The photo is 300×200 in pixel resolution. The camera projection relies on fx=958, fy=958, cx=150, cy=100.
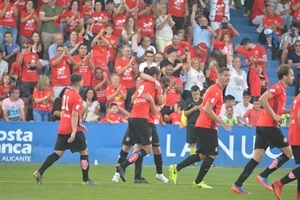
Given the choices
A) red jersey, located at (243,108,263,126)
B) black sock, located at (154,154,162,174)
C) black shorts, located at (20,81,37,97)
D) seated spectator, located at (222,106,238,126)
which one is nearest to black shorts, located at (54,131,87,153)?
black sock, located at (154,154,162,174)

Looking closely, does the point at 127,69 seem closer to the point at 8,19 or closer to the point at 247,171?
the point at 8,19

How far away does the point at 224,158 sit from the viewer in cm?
2562

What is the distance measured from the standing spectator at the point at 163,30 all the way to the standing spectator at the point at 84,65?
287 centimetres

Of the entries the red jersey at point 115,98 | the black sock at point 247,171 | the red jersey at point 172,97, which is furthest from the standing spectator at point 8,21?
the black sock at point 247,171

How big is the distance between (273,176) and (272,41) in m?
9.10

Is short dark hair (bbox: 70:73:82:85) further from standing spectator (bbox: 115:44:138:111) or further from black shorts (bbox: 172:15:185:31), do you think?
black shorts (bbox: 172:15:185:31)

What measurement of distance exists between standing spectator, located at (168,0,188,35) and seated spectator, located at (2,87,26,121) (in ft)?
21.3

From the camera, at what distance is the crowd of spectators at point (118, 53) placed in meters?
26.0

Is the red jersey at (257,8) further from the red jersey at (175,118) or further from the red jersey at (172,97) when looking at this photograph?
the red jersey at (175,118)

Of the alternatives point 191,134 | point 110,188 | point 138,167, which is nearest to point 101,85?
point 191,134

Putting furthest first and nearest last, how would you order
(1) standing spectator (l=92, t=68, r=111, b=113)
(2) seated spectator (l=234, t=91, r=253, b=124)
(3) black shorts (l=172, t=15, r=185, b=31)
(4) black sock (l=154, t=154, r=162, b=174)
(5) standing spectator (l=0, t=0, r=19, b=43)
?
(3) black shorts (l=172, t=15, r=185, b=31)
(5) standing spectator (l=0, t=0, r=19, b=43)
(1) standing spectator (l=92, t=68, r=111, b=113)
(2) seated spectator (l=234, t=91, r=253, b=124)
(4) black sock (l=154, t=154, r=162, b=174)

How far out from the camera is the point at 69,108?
18344mm

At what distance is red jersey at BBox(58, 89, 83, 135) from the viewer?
59.8 ft

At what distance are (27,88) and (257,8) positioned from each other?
9.06 m
